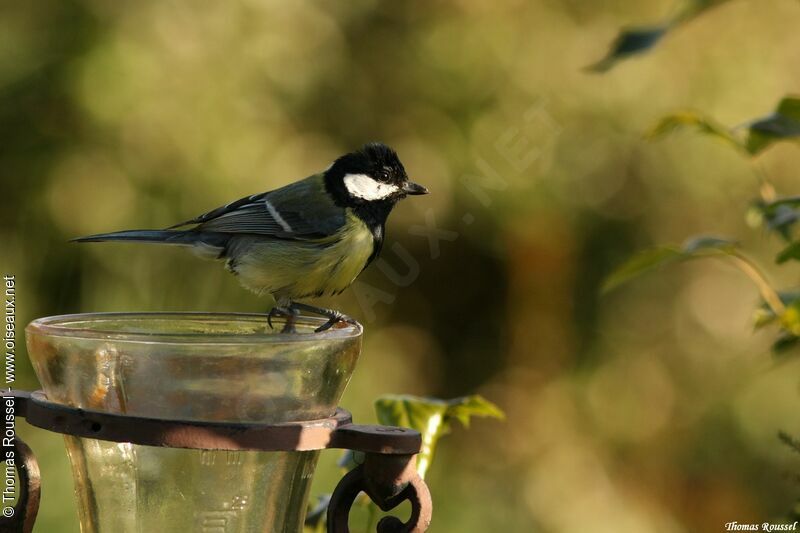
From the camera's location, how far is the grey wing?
1962mm

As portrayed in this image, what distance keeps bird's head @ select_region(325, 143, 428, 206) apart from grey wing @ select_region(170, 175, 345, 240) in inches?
1.4

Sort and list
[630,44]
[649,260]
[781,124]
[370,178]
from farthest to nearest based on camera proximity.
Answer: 1. [370,178]
2. [649,260]
3. [781,124]
4. [630,44]

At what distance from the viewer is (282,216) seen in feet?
6.58

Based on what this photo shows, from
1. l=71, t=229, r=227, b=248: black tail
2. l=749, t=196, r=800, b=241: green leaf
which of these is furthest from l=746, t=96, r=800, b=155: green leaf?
l=71, t=229, r=227, b=248: black tail

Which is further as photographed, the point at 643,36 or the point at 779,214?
the point at 779,214

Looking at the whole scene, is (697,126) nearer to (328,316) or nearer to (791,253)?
(791,253)

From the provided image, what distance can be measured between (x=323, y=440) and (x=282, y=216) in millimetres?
1007

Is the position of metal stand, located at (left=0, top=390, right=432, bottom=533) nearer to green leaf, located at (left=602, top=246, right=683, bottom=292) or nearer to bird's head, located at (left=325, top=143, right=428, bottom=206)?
green leaf, located at (left=602, top=246, right=683, bottom=292)

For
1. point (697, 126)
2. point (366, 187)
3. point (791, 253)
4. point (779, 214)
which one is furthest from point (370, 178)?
point (791, 253)

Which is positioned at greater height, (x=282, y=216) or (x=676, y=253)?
(x=282, y=216)

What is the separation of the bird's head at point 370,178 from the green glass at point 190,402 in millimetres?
737

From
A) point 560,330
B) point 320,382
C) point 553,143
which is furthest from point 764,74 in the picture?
point 320,382

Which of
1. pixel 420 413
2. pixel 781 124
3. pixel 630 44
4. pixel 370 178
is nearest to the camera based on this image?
pixel 630 44

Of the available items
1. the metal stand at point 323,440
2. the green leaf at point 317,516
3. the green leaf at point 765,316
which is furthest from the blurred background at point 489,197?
the metal stand at point 323,440
